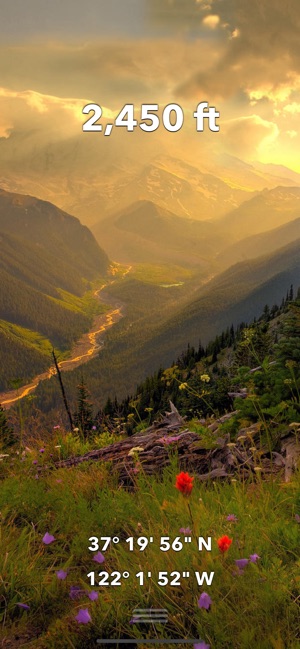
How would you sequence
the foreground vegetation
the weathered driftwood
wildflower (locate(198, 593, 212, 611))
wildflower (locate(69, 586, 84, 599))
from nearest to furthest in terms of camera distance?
1. wildflower (locate(198, 593, 212, 611))
2. the foreground vegetation
3. wildflower (locate(69, 586, 84, 599))
4. the weathered driftwood

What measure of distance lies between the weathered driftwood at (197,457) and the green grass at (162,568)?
1.87 ft

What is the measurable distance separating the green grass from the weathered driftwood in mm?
571

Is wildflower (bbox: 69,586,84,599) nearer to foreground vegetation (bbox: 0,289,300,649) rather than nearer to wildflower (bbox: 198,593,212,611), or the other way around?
foreground vegetation (bbox: 0,289,300,649)

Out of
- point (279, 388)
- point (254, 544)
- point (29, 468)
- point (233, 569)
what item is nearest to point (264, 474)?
point (279, 388)

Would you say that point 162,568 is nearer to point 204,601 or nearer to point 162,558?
point 162,558

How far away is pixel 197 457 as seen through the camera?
22.5ft

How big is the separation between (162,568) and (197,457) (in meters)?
3.38

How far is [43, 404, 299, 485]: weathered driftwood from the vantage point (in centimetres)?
606

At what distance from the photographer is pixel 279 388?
22.5 feet

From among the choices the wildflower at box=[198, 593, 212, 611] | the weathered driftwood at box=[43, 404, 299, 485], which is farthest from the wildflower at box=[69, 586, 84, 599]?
the weathered driftwood at box=[43, 404, 299, 485]

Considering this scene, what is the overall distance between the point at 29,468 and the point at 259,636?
5.74 m

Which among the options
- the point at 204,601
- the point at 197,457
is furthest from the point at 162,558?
the point at 197,457

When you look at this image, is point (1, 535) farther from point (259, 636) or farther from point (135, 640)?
point (259, 636)

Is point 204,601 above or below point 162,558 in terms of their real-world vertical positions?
above
